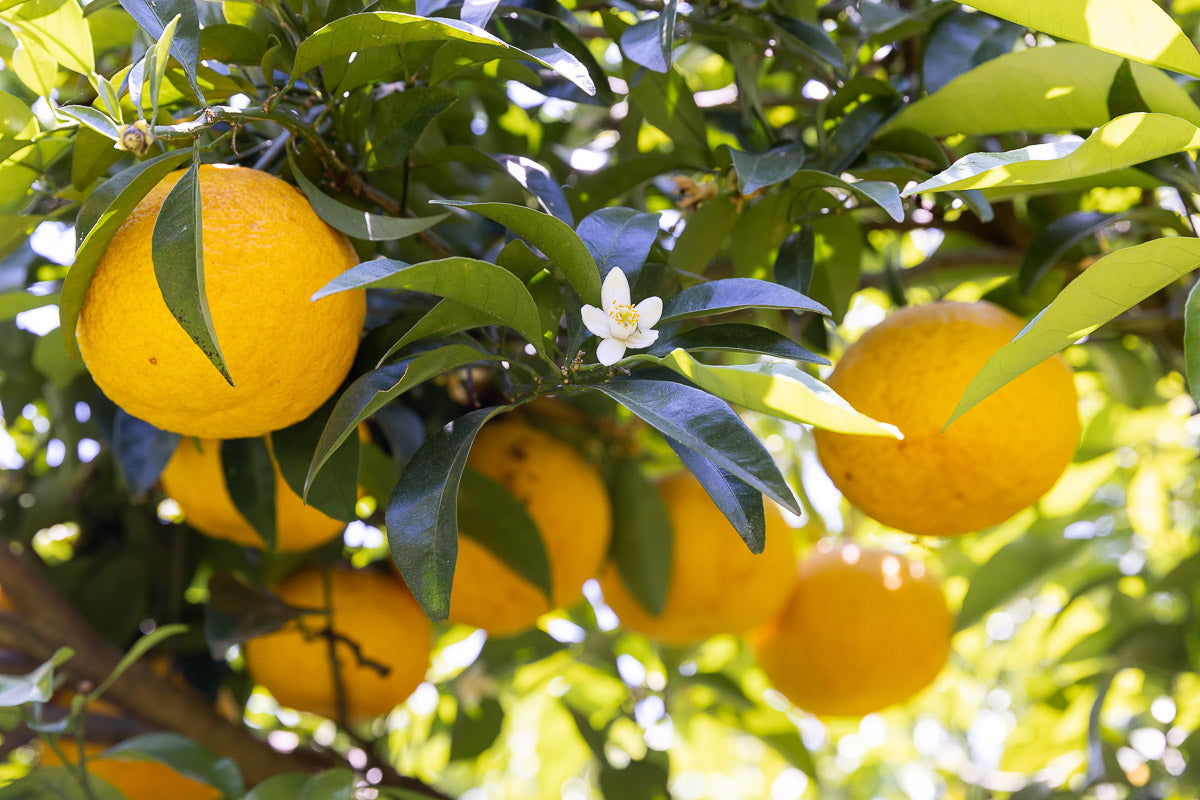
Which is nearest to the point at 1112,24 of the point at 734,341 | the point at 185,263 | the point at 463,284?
the point at 734,341

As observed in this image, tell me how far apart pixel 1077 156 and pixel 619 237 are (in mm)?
330

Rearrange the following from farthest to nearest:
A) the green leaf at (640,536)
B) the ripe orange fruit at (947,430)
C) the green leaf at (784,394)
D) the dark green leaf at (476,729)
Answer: the dark green leaf at (476,729) → the green leaf at (640,536) → the ripe orange fruit at (947,430) → the green leaf at (784,394)

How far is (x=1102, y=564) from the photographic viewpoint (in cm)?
181

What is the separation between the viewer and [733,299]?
2.27ft

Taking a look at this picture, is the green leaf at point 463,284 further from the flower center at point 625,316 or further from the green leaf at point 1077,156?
the green leaf at point 1077,156

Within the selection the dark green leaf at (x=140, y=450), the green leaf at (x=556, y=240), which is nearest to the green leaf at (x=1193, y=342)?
the green leaf at (x=556, y=240)

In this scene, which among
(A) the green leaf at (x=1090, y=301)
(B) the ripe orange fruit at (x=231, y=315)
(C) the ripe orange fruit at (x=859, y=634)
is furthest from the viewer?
(C) the ripe orange fruit at (x=859, y=634)

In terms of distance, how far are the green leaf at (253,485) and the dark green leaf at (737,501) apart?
501mm

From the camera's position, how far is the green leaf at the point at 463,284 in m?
0.58

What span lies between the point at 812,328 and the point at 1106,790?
1015mm

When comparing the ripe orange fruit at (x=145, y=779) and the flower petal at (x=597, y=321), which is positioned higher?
the flower petal at (x=597, y=321)

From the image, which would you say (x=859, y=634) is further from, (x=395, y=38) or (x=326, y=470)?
(x=395, y=38)

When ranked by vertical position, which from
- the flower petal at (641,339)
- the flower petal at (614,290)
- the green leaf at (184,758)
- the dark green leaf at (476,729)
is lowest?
the dark green leaf at (476,729)

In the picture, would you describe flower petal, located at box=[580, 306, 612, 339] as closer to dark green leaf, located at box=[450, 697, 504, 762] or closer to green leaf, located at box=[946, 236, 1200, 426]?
green leaf, located at box=[946, 236, 1200, 426]
